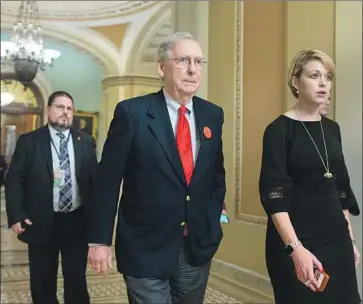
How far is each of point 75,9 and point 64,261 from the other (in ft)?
18.8

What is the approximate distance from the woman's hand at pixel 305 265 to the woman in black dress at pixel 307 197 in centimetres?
4

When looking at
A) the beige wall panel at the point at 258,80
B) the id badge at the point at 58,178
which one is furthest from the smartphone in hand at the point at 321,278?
the beige wall panel at the point at 258,80

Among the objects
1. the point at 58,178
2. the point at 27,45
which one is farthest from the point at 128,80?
the point at 27,45

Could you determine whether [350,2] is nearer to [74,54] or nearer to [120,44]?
[120,44]

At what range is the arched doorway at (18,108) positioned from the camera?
873cm

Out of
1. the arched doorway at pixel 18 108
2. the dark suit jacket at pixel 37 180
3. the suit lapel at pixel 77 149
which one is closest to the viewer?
the dark suit jacket at pixel 37 180

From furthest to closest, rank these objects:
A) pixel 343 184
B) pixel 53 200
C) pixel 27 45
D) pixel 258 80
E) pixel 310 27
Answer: pixel 27 45 < pixel 258 80 < pixel 310 27 < pixel 53 200 < pixel 343 184

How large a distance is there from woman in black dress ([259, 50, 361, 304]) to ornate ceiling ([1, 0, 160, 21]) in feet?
19.6

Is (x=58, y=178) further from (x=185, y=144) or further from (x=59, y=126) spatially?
(x=185, y=144)

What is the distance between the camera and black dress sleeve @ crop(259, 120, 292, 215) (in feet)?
5.90

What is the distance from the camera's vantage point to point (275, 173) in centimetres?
181

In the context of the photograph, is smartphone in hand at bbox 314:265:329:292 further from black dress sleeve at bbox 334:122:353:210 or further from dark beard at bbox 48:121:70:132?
dark beard at bbox 48:121:70:132

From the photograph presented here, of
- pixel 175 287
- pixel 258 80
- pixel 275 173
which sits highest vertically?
A: pixel 258 80

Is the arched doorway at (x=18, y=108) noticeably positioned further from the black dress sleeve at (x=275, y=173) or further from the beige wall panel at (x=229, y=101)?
the black dress sleeve at (x=275, y=173)
